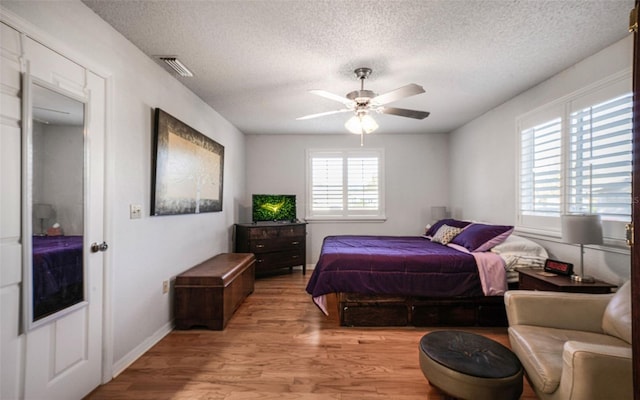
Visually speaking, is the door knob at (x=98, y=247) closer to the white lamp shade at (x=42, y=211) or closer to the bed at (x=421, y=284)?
the white lamp shade at (x=42, y=211)

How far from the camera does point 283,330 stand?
2738 millimetres

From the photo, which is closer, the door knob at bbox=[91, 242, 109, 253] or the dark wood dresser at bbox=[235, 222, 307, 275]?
the door knob at bbox=[91, 242, 109, 253]

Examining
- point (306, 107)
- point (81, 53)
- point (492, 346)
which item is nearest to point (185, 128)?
point (81, 53)

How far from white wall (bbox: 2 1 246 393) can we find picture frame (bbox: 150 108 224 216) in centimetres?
7

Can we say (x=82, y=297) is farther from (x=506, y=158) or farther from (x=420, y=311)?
(x=506, y=158)

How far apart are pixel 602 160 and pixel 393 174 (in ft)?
10.2

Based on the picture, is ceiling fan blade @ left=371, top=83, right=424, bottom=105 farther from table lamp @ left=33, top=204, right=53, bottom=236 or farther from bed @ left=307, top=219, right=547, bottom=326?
table lamp @ left=33, top=204, right=53, bottom=236

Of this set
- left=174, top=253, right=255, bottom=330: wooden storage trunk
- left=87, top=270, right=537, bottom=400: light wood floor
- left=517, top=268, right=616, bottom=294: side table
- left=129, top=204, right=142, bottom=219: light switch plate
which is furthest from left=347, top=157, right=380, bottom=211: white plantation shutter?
left=129, top=204, right=142, bottom=219: light switch plate

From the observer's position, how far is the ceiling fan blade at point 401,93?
225 cm

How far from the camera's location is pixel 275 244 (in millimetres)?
4539

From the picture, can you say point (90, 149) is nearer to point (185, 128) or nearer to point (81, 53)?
point (81, 53)

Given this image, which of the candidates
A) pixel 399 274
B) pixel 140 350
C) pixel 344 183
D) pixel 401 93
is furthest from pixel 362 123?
pixel 140 350

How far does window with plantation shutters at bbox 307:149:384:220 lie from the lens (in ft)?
17.2

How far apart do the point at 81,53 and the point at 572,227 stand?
377 centimetres
